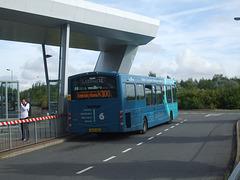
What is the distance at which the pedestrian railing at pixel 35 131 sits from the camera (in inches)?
496

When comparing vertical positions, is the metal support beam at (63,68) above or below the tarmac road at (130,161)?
above

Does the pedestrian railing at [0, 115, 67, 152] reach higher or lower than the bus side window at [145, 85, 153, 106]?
lower

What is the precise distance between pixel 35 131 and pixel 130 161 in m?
5.98

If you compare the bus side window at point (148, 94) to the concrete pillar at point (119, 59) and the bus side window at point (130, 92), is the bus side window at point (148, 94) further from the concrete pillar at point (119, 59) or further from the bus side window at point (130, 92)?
the concrete pillar at point (119, 59)

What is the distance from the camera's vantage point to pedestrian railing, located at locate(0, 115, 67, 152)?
1260 cm

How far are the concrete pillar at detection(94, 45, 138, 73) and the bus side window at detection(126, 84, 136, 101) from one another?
33.3ft

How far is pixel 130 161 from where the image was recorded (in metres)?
9.82

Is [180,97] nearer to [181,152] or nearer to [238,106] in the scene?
[238,106]

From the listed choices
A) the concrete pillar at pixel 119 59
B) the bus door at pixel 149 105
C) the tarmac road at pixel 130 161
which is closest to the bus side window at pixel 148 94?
the bus door at pixel 149 105

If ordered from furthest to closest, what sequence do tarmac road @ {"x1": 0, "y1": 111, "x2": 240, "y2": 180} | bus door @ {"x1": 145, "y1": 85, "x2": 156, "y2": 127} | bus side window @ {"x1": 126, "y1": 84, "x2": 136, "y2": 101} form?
1. bus door @ {"x1": 145, "y1": 85, "x2": 156, "y2": 127}
2. bus side window @ {"x1": 126, "y1": 84, "x2": 136, "y2": 101}
3. tarmac road @ {"x1": 0, "y1": 111, "x2": 240, "y2": 180}

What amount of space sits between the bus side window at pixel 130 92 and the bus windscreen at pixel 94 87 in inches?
33.2

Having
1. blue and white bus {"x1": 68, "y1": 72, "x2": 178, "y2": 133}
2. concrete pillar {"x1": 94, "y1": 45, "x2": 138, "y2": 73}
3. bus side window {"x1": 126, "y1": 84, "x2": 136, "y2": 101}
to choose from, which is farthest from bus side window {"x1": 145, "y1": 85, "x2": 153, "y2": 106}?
concrete pillar {"x1": 94, "y1": 45, "x2": 138, "y2": 73}

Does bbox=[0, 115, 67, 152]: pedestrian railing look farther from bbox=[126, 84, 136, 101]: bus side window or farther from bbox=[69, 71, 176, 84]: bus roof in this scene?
bbox=[126, 84, 136, 101]: bus side window

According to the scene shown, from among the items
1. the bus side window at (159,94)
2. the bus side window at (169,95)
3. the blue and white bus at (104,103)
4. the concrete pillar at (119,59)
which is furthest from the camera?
the concrete pillar at (119,59)
